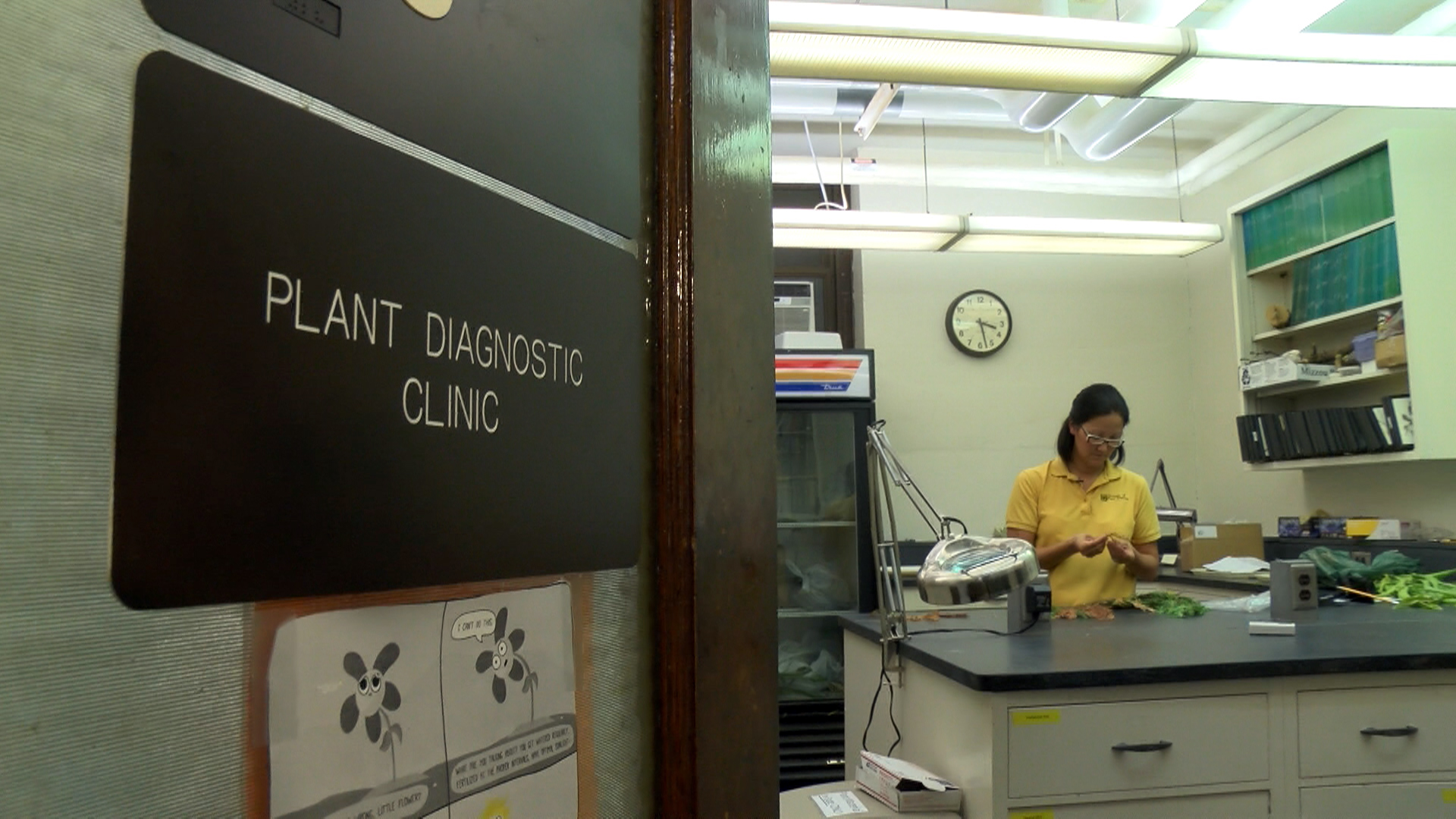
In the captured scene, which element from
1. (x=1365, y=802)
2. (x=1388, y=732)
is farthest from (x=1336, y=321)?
(x=1365, y=802)

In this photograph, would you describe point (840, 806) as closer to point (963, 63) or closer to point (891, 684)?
point (891, 684)

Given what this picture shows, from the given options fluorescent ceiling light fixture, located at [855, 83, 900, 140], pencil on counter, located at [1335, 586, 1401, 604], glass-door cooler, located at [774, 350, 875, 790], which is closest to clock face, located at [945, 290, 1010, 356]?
glass-door cooler, located at [774, 350, 875, 790]

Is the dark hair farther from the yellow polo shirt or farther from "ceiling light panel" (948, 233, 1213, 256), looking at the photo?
"ceiling light panel" (948, 233, 1213, 256)

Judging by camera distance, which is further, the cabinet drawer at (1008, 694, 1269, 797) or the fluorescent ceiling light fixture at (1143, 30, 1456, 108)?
the fluorescent ceiling light fixture at (1143, 30, 1456, 108)

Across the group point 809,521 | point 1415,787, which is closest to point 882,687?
point 1415,787

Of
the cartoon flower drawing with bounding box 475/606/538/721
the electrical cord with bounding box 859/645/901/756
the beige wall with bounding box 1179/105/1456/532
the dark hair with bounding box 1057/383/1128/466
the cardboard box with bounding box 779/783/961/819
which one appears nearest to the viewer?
the cartoon flower drawing with bounding box 475/606/538/721

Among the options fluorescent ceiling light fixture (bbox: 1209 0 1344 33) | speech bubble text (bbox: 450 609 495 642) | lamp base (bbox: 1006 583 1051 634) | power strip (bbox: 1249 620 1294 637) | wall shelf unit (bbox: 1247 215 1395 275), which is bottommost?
power strip (bbox: 1249 620 1294 637)

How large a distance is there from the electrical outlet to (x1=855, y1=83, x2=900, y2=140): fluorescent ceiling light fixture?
11.5 ft

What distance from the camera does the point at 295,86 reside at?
1.34 ft

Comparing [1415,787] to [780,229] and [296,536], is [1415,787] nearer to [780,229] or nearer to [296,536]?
[296,536]

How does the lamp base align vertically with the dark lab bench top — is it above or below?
above

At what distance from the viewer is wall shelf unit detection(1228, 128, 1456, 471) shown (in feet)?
12.3

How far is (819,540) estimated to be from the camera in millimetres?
4656

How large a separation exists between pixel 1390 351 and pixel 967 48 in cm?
253
